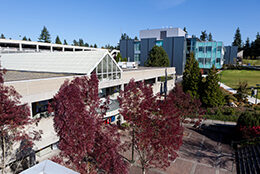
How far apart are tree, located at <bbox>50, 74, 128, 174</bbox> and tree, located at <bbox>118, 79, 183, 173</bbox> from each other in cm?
304

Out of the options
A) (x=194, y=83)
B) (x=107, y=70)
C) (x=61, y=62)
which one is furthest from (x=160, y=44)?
(x=61, y=62)

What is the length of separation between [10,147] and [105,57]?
11.1 m

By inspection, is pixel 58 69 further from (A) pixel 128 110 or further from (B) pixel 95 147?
(B) pixel 95 147

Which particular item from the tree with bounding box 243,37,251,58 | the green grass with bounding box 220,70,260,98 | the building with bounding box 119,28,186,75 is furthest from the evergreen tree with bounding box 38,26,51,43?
the tree with bounding box 243,37,251,58

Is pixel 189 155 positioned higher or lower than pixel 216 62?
lower

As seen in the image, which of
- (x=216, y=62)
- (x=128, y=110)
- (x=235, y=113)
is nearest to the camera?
(x=128, y=110)

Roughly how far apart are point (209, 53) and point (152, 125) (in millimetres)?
54002

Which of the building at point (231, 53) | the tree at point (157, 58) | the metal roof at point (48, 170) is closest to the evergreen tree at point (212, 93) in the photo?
the tree at point (157, 58)

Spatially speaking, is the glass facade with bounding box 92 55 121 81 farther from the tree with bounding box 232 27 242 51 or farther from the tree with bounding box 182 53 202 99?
the tree with bounding box 232 27 242 51

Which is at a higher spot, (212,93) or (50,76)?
(50,76)

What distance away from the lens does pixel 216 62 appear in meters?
59.6

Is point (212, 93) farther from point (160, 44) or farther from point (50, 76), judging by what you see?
point (160, 44)

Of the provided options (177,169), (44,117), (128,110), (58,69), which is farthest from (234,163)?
(58,69)

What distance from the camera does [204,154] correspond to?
56.7 feet
